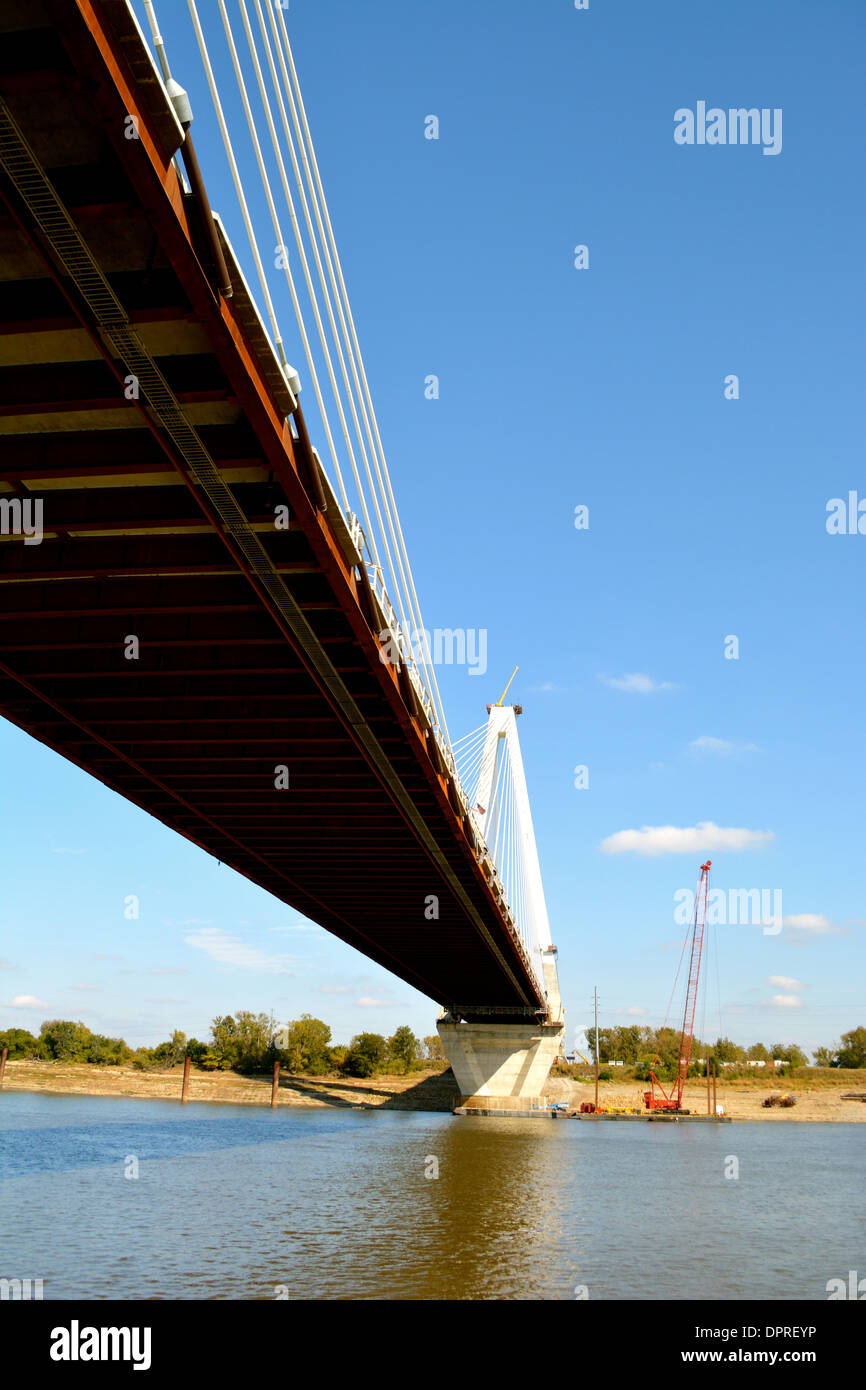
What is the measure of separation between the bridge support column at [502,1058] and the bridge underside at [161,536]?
4558cm

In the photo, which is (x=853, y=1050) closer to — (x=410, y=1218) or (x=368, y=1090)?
(x=368, y=1090)

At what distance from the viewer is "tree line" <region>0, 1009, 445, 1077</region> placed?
342ft

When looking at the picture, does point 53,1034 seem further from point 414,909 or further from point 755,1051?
point 755,1051

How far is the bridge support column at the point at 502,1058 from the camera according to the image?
7206cm

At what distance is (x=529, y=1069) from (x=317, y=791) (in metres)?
54.2

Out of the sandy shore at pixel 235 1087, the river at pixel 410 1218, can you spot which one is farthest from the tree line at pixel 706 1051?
the river at pixel 410 1218

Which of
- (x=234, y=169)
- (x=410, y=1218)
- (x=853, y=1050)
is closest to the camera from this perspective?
(x=234, y=169)

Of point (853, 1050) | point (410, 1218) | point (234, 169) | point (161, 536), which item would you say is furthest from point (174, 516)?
point (853, 1050)

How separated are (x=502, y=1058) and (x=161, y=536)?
66.0 m

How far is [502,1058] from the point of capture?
7338 cm

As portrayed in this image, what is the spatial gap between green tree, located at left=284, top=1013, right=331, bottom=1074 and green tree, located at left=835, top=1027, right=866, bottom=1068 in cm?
7732

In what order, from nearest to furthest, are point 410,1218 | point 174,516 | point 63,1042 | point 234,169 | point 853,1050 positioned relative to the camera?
point 234,169, point 174,516, point 410,1218, point 63,1042, point 853,1050
